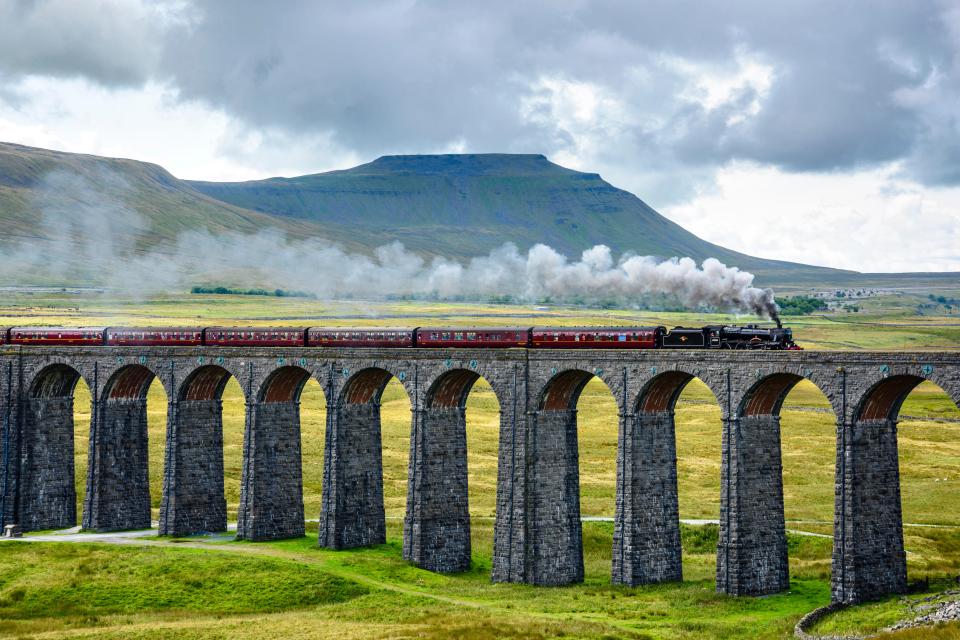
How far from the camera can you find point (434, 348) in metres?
71.5

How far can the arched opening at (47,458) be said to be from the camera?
8550 cm

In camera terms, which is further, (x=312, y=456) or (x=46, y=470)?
(x=312, y=456)

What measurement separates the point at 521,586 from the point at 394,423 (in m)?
54.4

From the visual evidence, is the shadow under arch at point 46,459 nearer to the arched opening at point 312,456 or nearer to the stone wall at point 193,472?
the stone wall at point 193,472

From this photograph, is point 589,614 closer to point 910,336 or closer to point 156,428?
point 156,428

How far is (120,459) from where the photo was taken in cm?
8275

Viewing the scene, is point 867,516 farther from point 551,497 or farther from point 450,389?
point 450,389

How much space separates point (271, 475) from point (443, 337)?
47.3ft

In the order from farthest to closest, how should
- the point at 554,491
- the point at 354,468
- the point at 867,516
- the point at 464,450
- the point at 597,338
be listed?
the point at 354,468 → the point at 464,450 → the point at 554,491 → the point at 597,338 → the point at 867,516

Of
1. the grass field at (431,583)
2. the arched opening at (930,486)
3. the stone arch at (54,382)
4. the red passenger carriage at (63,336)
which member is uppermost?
the red passenger carriage at (63,336)

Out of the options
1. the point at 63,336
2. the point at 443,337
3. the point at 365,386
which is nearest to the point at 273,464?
the point at 365,386

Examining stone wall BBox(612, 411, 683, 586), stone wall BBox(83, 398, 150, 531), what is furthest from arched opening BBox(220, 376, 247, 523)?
stone wall BBox(612, 411, 683, 586)

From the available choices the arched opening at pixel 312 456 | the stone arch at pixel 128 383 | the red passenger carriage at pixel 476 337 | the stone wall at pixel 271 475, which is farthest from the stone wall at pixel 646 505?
the stone arch at pixel 128 383

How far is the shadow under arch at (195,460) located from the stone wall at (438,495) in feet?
54.4
